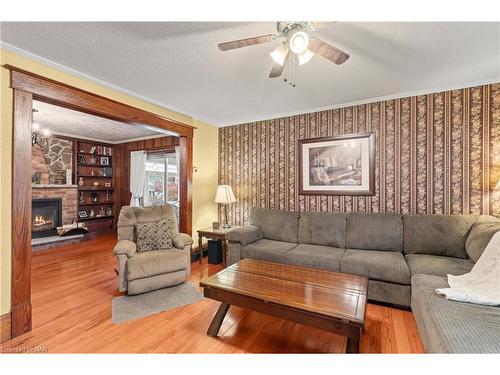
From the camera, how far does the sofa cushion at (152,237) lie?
278cm

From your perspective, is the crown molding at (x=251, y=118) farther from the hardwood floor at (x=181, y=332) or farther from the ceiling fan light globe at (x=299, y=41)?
the hardwood floor at (x=181, y=332)

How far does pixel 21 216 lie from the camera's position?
1837 mm

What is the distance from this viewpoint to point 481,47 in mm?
1828

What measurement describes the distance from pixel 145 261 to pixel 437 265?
2.99 meters

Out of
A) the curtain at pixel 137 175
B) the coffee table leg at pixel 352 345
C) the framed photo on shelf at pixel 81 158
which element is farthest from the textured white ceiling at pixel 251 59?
the framed photo on shelf at pixel 81 158

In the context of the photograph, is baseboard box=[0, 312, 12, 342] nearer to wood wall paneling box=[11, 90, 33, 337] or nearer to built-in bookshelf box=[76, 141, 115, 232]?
wood wall paneling box=[11, 90, 33, 337]

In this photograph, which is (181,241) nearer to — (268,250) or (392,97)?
(268,250)

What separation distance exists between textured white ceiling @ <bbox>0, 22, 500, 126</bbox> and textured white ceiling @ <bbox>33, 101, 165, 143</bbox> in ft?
3.64

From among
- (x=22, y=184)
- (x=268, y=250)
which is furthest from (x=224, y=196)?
(x=22, y=184)

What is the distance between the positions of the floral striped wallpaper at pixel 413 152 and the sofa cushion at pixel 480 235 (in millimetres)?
352
